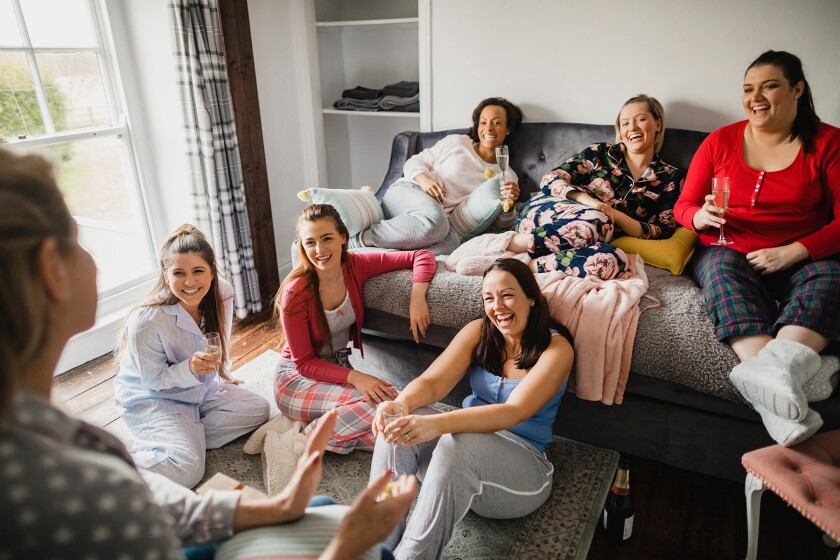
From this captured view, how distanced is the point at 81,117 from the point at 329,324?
1.77 meters

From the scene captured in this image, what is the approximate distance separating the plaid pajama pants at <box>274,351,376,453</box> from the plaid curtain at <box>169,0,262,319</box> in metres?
1.15

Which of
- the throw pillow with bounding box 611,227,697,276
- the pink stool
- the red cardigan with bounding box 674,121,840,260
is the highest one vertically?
the red cardigan with bounding box 674,121,840,260

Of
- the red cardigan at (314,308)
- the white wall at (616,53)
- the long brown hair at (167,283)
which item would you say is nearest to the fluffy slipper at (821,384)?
the red cardigan at (314,308)

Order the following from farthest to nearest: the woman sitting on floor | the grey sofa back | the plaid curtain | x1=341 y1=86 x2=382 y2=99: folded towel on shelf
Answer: x1=341 y1=86 x2=382 y2=99: folded towel on shelf
the grey sofa back
the plaid curtain
the woman sitting on floor

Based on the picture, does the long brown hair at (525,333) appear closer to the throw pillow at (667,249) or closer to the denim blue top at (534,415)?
the denim blue top at (534,415)

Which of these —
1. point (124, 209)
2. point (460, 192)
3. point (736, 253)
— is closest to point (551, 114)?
point (460, 192)

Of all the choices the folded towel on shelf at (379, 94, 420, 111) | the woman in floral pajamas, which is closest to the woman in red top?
the woman in floral pajamas

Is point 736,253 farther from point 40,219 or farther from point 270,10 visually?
point 270,10

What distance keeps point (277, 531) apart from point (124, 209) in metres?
2.63

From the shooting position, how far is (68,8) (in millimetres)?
2584

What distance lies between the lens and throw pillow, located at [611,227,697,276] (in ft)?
7.11

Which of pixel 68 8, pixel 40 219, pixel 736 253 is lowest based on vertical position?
pixel 736 253

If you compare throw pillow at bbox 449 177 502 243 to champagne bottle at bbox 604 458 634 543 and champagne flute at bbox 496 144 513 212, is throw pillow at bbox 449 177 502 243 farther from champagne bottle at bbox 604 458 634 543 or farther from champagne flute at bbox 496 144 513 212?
champagne bottle at bbox 604 458 634 543

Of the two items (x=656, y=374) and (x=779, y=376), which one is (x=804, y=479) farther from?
(x=656, y=374)
